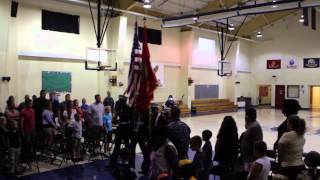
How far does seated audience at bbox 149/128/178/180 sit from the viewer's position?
153 inches

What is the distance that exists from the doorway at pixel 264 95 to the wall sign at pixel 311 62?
4.12 metres

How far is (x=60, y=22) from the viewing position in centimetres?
1380

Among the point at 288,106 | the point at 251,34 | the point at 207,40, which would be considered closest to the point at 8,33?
the point at 288,106

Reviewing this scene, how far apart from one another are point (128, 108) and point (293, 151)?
11.3 ft

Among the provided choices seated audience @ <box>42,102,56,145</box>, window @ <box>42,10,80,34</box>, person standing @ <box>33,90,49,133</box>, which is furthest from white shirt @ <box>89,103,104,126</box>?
window @ <box>42,10,80,34</box>

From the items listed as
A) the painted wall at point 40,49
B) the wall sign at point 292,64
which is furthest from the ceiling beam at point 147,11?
the wall sign at point 292,64

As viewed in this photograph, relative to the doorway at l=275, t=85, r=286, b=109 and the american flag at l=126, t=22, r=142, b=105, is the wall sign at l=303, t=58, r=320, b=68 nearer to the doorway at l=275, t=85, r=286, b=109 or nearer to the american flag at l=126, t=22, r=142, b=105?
the doorway at l=275, t=85, r=286, b=109

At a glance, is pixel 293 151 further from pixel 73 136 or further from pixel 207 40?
pixel 207 40

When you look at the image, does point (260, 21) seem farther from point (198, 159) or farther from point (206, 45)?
point (198, 159)

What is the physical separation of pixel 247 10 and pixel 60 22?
7.68 metres

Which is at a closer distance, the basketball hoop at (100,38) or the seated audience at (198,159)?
the seated audience at (198,159)

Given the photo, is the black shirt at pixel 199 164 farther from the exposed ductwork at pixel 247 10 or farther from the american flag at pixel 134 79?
the exposed ductwork at pixel 247 10

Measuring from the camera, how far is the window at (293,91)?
25047 mm

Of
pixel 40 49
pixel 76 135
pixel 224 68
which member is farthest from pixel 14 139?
pixel 224 68
